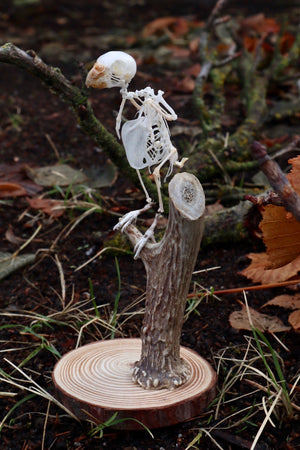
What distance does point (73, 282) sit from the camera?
2.03m

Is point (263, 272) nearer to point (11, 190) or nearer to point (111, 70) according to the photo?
point (111, 70)

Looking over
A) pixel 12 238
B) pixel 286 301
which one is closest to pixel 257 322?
pixel 286 301

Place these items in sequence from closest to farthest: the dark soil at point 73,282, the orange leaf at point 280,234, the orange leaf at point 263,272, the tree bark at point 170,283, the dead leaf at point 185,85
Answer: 1. the tree bark at point 170,283
2. the dark soil at point 73,282
3. the orange leaf at point 280,234
4. the orange leaf at point 263,272
5. the dead leaf at point 185,85

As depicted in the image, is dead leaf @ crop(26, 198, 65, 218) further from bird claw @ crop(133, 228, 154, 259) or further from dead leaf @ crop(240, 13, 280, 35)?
dead leaf @ crop(240, 13, 280, 35)

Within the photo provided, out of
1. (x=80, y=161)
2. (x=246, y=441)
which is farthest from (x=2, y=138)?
(x=246, y=441)

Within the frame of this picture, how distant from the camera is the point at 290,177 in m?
1.48

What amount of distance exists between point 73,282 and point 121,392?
2.30 ft

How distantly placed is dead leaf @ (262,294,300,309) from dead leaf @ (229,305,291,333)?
42 mm

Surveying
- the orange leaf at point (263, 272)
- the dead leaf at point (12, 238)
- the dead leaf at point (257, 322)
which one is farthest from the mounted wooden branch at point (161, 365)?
the dead leaf at point (12, 238)

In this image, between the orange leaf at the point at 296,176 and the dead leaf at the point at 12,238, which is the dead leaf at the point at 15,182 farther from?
the orange leaf at the point at 296,176

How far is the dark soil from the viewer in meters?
1.39

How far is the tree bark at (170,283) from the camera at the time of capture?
1271mm

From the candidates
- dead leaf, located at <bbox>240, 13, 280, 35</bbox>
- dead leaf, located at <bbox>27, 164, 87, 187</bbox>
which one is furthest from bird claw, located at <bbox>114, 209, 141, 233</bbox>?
dead leaf, located at <bbox>240, 13, 280, 35</bbox>

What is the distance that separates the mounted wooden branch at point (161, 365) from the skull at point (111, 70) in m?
0.26
